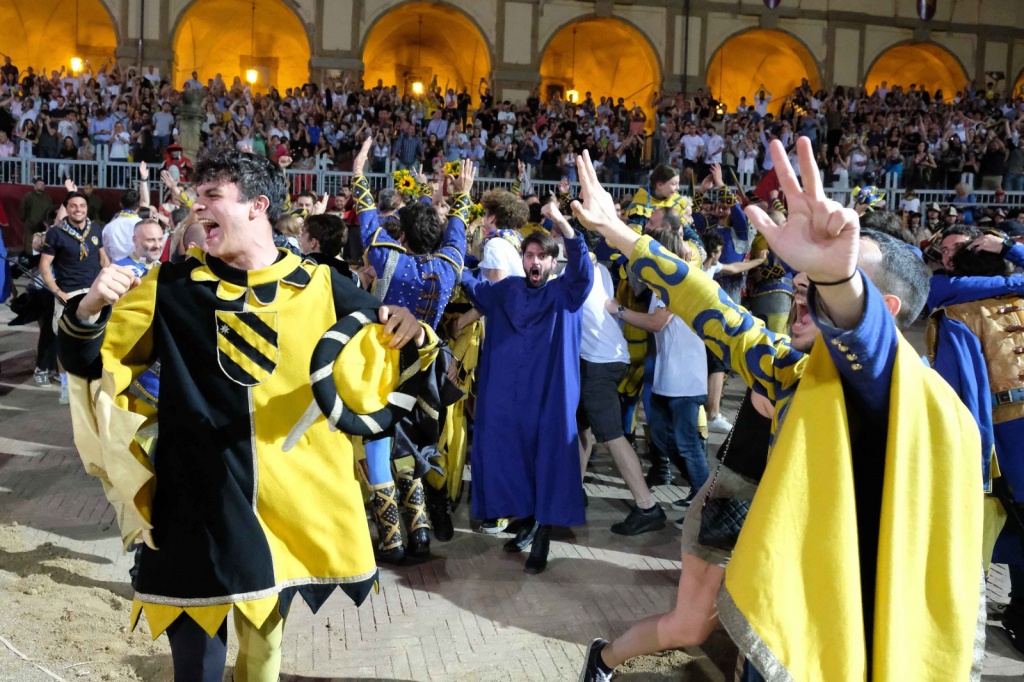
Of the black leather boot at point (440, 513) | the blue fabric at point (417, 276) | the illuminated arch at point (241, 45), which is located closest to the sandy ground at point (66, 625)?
the black leather boot at point (440, 513)

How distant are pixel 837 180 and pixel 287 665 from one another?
1831 cm

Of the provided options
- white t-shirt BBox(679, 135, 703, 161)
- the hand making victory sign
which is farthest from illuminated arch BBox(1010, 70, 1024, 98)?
the hand making victory sign

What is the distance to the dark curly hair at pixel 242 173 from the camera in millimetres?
3105

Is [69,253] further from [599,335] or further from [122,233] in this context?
[599,335]

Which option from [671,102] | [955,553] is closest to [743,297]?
[955,553]

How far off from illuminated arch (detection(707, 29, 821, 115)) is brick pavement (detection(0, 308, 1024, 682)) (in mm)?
28753

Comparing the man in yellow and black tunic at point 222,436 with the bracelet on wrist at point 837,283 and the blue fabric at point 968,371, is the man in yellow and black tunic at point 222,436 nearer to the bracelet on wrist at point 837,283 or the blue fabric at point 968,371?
the bracelet on wrist at point 837,283

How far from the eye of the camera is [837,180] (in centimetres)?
2038

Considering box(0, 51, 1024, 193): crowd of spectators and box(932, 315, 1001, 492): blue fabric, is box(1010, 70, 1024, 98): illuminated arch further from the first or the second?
box(932, 315, 1001, 492): blue fabric

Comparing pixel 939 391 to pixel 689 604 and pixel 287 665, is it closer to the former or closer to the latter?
pixel 689 604

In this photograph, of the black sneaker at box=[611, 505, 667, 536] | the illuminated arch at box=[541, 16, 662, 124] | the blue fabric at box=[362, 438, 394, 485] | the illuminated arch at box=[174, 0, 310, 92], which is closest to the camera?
the blue fabric at box=[362, 438, 394, 485]

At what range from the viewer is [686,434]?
21.4 ft

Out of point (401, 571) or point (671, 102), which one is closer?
point (401, 571)

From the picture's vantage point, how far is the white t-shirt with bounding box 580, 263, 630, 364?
6207 mm
